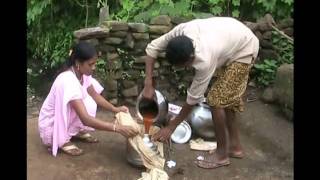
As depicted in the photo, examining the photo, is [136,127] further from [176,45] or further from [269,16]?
[269,16]

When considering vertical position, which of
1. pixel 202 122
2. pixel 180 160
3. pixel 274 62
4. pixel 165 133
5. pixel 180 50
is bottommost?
pixel 180 160

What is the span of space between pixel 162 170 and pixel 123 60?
1.77 meters

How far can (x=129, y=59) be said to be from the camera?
5496mm

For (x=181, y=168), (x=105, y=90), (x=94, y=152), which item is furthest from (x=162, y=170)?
(x=105, y=90)

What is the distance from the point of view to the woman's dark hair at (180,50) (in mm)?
3633

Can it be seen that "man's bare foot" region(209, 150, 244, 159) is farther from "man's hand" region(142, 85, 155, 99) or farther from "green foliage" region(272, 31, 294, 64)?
"green foliage" region(272, 31, 294, 64)

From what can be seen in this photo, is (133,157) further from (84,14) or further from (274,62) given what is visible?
(84,14)

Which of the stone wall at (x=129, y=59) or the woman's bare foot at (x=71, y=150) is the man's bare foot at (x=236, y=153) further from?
the woman's bare foot at (x=71, y=150)

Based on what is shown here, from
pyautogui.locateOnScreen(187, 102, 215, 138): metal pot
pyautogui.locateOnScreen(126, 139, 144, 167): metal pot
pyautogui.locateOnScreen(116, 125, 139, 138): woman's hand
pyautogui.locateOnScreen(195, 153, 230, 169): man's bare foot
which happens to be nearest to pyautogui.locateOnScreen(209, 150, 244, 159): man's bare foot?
pyautogui.locateOnScreen(195, 153, 230, 169): man's bare foot

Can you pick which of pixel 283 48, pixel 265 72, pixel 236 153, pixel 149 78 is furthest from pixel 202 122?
pixel 283 48

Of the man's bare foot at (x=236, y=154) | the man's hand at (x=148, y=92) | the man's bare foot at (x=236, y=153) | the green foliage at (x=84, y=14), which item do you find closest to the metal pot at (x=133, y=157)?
the man's hand at (x=148, y=92)

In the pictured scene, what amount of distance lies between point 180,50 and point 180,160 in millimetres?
1161

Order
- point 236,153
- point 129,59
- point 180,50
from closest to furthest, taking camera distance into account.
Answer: point 180,50
point 236,153
point 129,59

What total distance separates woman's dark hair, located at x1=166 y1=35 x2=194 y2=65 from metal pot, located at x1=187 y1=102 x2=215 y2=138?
3.93 ft
